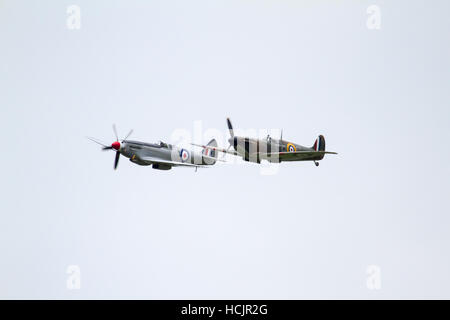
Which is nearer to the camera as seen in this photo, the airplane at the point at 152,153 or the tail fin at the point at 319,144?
the tail fin at the point at 319,144

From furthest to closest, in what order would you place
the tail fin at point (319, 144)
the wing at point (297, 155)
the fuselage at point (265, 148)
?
the tail fin at point (319, 144), the fuselage at point (265, 148), the wing at point (297, 155)

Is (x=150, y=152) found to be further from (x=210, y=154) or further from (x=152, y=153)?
(x=210, y=154)

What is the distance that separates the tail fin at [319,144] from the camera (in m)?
45.3

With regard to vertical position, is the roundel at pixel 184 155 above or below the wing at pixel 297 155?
above

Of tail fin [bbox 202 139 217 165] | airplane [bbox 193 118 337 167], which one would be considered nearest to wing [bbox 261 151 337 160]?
airplane [bbox 193 118 337 167]

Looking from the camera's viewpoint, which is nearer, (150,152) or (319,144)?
(319,144)

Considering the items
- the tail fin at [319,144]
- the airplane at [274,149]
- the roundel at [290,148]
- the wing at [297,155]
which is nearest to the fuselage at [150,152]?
the airplane at [274,149]

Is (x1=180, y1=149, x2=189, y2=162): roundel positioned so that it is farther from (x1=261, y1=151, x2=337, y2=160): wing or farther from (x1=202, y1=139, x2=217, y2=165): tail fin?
(x1=261, y1=151, x2=337, y2=160): wing

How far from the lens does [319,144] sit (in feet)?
149

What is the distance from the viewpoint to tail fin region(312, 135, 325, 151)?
45.3m

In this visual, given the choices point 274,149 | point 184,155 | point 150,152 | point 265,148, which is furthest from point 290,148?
point 150,152

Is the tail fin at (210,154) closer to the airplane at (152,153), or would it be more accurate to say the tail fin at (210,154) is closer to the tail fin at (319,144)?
the airplane at (152,153)
